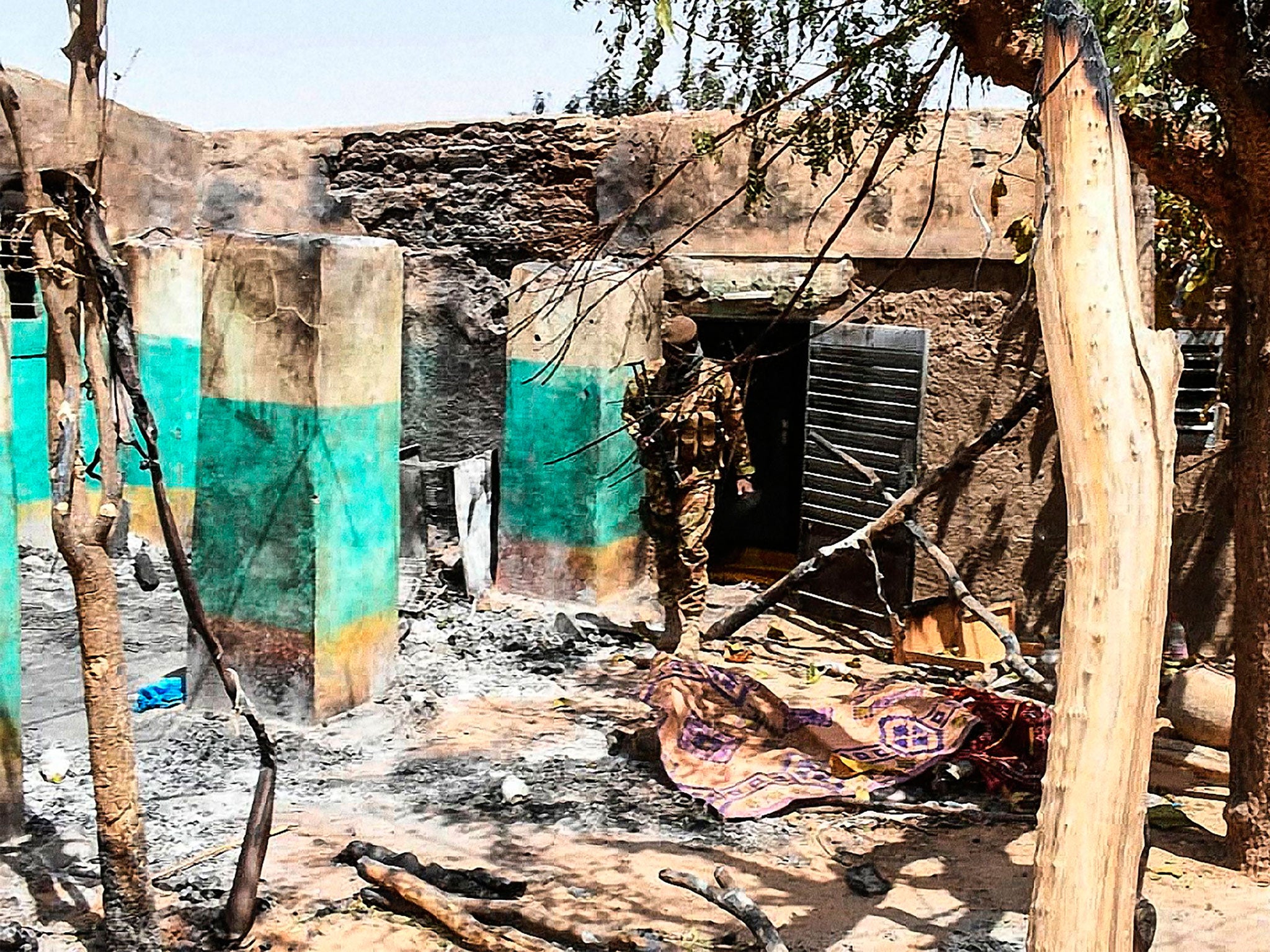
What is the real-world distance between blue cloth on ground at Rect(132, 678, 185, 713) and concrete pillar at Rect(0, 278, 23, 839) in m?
1.78

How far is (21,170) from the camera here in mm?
3523

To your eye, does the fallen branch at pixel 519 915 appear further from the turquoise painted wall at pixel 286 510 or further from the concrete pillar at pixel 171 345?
the concrete pillar at pixel 171 345

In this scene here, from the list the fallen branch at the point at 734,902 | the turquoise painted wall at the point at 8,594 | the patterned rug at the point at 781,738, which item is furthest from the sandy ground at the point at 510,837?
the turquoise painted wall at the point at 8,594

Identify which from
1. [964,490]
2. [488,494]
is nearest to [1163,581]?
[964,490]

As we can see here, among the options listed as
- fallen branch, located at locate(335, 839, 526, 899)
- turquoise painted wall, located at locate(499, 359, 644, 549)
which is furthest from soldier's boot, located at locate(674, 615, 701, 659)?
fallen branch, located at locate(335, 839, 526, 899)

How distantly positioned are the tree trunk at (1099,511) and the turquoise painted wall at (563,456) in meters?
6.69

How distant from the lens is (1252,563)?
15.4 feet

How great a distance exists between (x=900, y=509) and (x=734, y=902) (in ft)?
10.6

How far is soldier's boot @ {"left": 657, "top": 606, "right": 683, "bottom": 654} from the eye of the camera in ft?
27.0

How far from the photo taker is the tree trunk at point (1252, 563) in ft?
15.0

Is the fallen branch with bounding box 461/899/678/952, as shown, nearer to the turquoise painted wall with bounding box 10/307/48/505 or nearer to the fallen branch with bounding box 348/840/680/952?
the fallen branch with bounding box 348/840/680/952

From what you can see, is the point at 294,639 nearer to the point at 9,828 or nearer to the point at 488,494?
the point at 9,828

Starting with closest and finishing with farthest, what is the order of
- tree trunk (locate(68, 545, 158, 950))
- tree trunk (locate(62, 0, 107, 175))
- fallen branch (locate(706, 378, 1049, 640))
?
tree trunk (locate(62, 0, 107, 175))
tree trunk (locate(68, 545, 158, 950))
fallen branch (locate(706, 378, 1049, 640))

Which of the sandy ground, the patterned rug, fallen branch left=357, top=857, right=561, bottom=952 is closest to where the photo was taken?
fallen branch left=357, top=857, right=561, bottom=952
